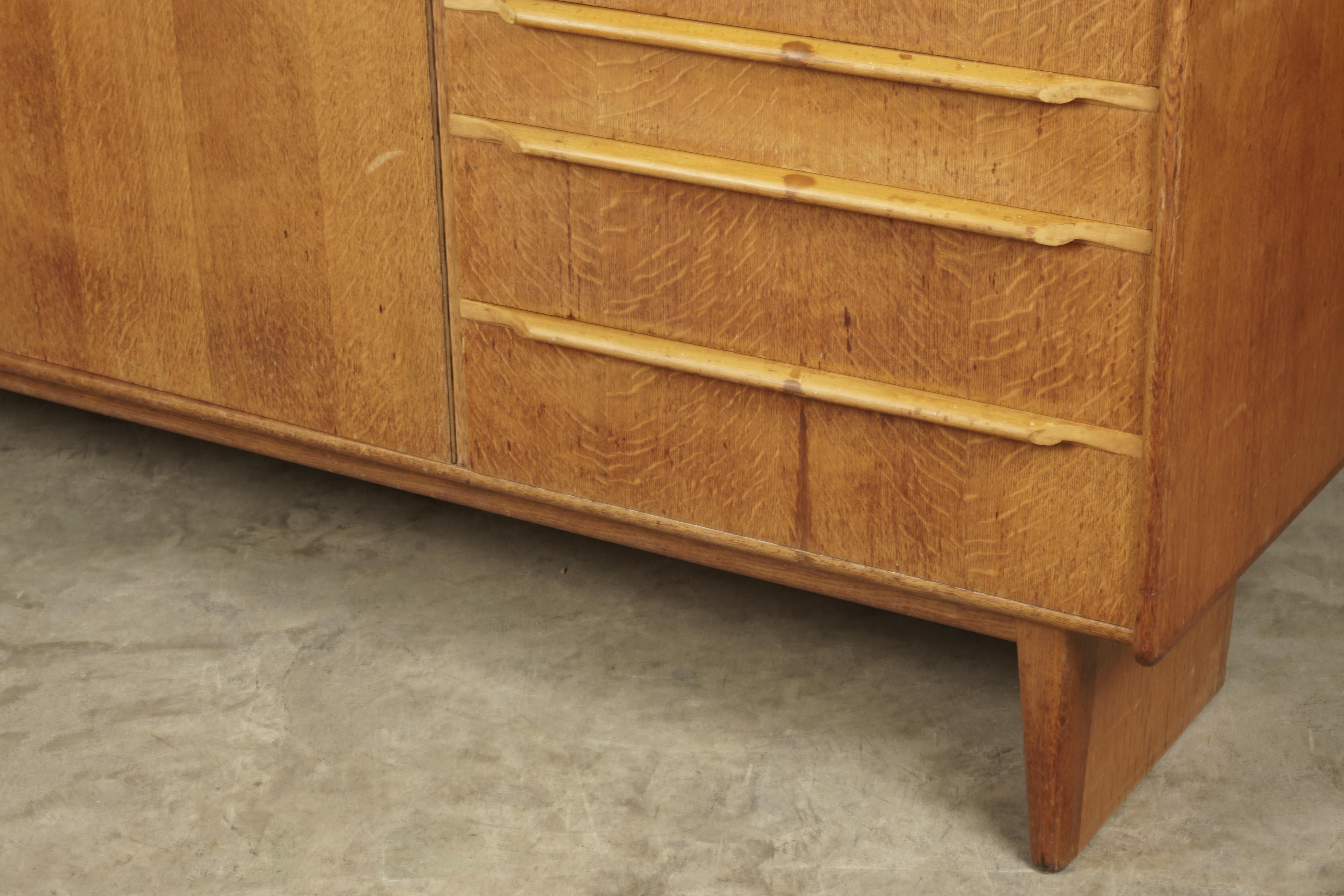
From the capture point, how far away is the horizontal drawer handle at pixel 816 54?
1.43 metres

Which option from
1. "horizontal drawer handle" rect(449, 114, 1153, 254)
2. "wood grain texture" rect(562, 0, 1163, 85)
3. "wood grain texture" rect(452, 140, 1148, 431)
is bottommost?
"wood grain texture" rect(452, 140, 1148, 431)

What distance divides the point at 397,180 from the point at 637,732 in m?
0.63

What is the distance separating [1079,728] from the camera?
1.66 m

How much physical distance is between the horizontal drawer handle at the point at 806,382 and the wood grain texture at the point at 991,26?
0.30m

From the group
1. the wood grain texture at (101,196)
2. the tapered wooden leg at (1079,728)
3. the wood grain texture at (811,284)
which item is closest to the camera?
the wood grain texture at (811,284)

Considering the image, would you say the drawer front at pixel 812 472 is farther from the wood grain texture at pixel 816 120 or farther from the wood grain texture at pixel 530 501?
the wood grain texture at pixel 816 120

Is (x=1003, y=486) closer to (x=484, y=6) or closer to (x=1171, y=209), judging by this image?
(x=1171, y=209)

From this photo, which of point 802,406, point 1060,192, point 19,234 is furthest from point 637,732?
point 19,234

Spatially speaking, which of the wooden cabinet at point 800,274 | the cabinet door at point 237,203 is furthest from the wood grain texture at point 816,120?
the cabinet door at point 237,203

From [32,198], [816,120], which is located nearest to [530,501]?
[816,120]

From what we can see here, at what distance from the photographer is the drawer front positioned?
1564 mm

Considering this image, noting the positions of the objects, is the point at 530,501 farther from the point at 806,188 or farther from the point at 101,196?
the point at 101,196

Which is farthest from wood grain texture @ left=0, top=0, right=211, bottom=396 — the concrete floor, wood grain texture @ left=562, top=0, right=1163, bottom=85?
wood grain texture @ left=562, top=0, right=1163, bottom=85

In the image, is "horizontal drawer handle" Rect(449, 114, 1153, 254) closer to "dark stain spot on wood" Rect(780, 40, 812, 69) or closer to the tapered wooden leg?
"dark stain spot on wood" Rect(780, 40, 812, 69)
